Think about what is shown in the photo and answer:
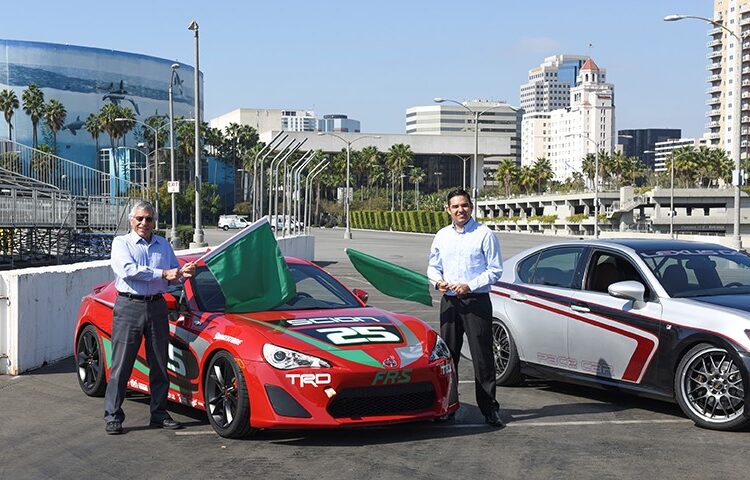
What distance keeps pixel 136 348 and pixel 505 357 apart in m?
3.63

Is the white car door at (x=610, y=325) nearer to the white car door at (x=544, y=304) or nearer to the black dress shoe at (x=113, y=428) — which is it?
the white car door at (x=544, y=304)

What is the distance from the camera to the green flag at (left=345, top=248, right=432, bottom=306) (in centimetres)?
909

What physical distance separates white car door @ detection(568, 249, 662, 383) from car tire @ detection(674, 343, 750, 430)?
40cm

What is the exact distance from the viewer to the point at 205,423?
7.90 m

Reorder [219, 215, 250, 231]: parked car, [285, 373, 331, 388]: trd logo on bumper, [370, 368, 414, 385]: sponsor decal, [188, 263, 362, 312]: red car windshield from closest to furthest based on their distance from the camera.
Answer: [285, 373, 331, 388]: trd logo on bumper → [370, 368, 414, 385]: sponsor decal → [188, 263, 362, 312]: red car windshield → [219, 215, 250, 231]: parked car

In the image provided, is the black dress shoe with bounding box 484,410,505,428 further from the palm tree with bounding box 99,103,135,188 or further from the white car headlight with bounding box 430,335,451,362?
the palm tree with bounding box 99,103,135,188

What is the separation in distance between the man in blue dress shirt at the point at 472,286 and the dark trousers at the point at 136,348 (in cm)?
214

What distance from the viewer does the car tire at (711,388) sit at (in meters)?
7.36

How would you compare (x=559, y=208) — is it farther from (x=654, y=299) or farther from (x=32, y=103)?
(x=654, y=299)

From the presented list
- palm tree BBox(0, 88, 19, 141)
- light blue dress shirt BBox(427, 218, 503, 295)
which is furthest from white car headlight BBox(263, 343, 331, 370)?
palm tree BBox(0, 88, 19, 141)

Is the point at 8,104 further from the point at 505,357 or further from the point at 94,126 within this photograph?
the point at 505,357

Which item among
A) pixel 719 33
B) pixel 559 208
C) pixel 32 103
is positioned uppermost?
pixel 719 33

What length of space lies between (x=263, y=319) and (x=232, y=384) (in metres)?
0.60

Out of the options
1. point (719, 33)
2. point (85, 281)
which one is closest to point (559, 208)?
point (719, 33)
